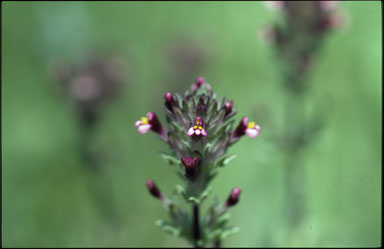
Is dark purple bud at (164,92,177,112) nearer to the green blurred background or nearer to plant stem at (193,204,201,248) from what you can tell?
plant stem at (193,204,201,248)

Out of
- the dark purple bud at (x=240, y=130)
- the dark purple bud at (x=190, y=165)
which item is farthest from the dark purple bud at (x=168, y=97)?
the dark purple bud at (x=240, y=130)

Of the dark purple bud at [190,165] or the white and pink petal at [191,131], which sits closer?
the white and pink petal at [191,131]

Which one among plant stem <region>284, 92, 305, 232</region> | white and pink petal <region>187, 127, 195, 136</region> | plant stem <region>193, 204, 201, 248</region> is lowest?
plant stem <region>193, 204, 201, 248</region>

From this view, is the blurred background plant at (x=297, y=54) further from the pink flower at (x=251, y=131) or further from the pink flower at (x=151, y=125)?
the pink flower at (x=151, y=125)

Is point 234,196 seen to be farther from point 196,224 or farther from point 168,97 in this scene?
point 168,97

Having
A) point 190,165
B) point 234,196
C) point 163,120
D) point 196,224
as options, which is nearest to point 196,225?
point 196,224

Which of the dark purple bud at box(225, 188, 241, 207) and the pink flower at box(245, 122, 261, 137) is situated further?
the dark purple bud at box(225, 188, 241, 207)

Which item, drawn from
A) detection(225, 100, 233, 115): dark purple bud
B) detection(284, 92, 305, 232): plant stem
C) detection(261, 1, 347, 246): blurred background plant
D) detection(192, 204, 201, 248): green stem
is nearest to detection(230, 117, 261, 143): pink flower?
detection(225, 100, 233, 115): dark purple bud
